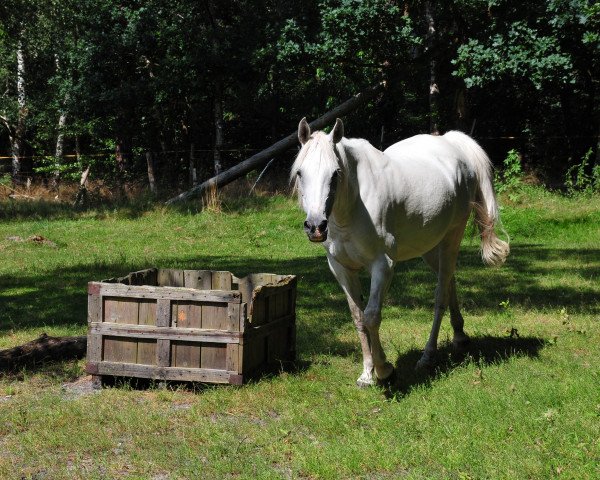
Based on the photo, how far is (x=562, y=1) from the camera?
17.8 meters

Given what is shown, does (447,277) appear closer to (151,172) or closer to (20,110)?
(151,172)

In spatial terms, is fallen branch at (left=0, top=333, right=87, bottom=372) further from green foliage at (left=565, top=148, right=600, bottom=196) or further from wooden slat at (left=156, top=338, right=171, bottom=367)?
green foliage at (left=565, top=148, right=600, bottom=196)

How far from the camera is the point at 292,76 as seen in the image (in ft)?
75.8

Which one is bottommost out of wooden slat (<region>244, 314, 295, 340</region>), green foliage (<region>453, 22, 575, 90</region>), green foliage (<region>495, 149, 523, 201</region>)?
wooden slat (<region>244, 314, 295, 340</region>)

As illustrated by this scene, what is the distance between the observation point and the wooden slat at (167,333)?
6.19m

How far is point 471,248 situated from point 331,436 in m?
10.3

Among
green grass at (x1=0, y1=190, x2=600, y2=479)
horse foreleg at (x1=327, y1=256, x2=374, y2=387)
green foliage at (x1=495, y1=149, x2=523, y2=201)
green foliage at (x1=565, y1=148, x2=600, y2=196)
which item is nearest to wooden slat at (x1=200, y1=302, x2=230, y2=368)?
green grass at (x1=0, y1=190, x2=600, y2=479)

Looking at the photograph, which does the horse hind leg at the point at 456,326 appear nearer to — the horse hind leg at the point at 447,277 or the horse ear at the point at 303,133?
the horse hind leg at the point at 447,277

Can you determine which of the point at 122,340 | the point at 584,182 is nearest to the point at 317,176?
the point at 122,340

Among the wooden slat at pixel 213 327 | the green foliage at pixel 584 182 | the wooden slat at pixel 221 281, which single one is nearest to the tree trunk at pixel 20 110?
the green foliage at pixel 584 182

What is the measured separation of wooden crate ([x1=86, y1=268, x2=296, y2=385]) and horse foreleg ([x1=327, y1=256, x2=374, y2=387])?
0.60 metres

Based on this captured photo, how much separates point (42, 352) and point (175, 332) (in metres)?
1.61

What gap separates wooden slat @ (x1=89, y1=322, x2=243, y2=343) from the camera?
244 inches

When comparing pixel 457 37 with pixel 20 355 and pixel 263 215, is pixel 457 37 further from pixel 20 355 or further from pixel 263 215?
pixel 20 355
